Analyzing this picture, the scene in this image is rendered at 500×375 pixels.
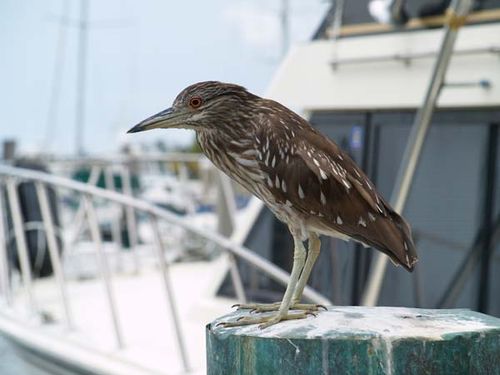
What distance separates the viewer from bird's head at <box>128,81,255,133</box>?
2000 millimetres

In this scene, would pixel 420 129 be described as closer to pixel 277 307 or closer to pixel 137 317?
pixel 277 307

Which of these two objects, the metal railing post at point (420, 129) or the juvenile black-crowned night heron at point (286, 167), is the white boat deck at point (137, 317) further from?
the juvenile black-crowned night heron at point (286, 167)

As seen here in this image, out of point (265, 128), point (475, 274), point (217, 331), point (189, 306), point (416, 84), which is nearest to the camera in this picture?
point (217, 331)

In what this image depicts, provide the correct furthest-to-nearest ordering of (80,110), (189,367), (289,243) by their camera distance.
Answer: (80,110), (289,243), (189,367)

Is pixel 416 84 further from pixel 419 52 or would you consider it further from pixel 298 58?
pixel 298 58

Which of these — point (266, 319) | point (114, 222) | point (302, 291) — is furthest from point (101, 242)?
point (266, 319)

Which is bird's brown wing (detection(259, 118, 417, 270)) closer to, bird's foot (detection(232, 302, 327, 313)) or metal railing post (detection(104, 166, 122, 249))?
bird's foot (detection(232, 302, 327, 313))

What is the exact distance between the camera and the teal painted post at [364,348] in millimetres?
1548

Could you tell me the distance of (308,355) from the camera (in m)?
1.58

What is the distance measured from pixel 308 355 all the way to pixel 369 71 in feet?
12.8

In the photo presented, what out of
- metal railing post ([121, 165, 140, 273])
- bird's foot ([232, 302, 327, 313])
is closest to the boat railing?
metal railing post ([121, 165, 140, 273])

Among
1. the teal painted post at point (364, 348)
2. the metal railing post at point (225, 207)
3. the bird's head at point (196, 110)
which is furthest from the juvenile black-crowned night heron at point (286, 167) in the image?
the metal railing post at point (225, 207)

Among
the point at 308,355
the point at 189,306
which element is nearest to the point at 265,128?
the point at 308,355

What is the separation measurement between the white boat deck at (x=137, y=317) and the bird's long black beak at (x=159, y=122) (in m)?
2.73
